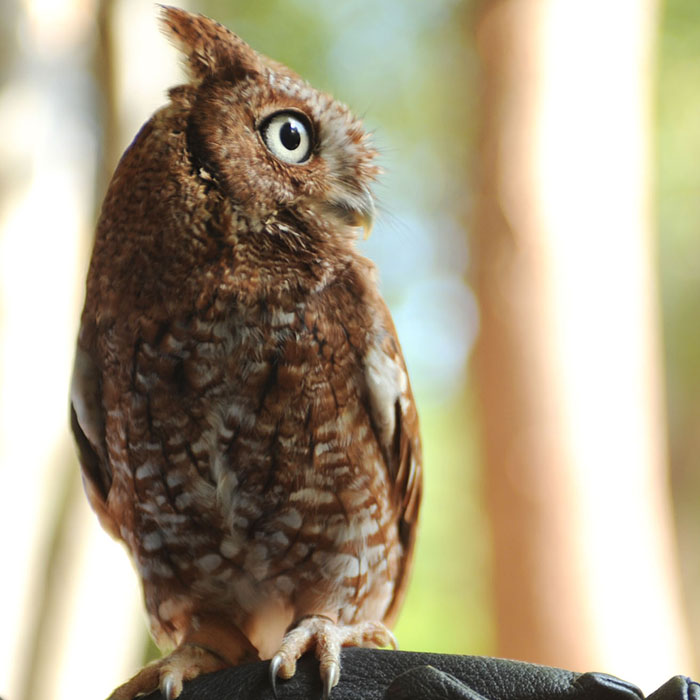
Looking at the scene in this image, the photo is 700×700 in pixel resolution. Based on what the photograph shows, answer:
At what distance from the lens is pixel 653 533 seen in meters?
1.98

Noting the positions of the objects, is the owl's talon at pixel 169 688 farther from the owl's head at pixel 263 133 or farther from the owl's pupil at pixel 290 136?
the owl's pupil at pixel 290 136

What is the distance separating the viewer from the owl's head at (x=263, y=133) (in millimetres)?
973

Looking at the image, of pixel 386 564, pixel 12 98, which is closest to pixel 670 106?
pixel 12 98

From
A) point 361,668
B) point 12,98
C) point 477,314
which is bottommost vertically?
point 361,668

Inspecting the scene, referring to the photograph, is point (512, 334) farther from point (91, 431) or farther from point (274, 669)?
point (274, 669)

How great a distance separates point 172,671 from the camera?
2.95 ft

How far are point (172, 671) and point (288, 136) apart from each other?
705 mm

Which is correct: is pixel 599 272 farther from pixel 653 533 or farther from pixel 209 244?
pixel 209 244

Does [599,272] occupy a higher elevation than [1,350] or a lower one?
higher

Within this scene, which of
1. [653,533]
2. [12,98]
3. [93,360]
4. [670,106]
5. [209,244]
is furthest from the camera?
[670,106]

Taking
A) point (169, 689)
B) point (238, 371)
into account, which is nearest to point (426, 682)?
point (169, 689)

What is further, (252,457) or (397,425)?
(397,425)

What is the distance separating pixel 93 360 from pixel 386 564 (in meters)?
0.52

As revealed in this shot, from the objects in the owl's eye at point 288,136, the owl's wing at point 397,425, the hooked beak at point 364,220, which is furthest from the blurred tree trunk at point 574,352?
A: the owl's eye at point 288,136
